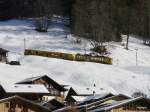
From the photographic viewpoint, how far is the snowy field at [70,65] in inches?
3223

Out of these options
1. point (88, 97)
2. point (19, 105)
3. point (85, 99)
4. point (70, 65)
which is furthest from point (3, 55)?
point (19, 105)

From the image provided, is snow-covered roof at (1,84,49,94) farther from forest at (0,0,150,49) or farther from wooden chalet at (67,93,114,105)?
forest at (0,0,150,49)

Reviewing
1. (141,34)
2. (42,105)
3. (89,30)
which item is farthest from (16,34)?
(42,105)

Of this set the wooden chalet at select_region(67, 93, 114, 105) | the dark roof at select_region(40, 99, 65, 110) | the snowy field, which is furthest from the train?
the dark roof at select_region(40, 99, 65, 110)

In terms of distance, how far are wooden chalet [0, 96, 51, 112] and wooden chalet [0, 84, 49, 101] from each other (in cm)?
751

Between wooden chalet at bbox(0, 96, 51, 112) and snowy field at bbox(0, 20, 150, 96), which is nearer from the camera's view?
wooden chalet at bbox(0, 96, 51, 112)

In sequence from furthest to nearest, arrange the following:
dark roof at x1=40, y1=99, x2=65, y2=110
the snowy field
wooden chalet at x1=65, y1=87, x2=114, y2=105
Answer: the snowy field → wooden chalet at x1=65, y1=87, x2=114, y2=105 → dark roof at x1=40, y1=99, x2=65, y2=110

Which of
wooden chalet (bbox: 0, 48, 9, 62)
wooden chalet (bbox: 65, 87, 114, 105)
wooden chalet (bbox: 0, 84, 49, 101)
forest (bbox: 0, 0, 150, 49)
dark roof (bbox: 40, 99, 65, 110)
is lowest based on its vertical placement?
wooden chalet (bbox: 65, 87, 114, 105)

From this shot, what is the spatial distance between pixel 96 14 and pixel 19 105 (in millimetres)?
53514

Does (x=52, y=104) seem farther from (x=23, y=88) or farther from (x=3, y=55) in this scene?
(x=3, y=55)

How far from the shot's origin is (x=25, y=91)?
64812 millimetres

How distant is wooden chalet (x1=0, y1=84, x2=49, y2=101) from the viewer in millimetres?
63969

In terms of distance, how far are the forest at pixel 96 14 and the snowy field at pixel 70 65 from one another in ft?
6.82

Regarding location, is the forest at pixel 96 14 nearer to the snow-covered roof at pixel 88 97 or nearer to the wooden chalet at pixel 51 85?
the wooden chalet at pixel 51 85
